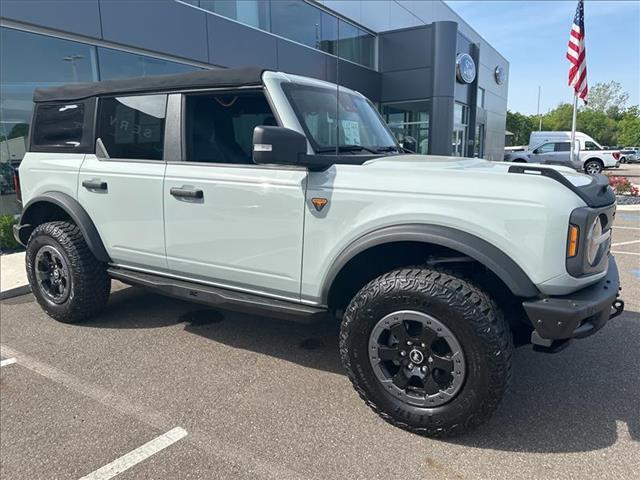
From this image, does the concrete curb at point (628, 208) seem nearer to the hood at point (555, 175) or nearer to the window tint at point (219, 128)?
the hood at point (555, 175)

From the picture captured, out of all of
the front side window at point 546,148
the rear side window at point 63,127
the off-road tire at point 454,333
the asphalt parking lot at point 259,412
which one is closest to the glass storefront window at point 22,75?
the rear side window at point 63,127

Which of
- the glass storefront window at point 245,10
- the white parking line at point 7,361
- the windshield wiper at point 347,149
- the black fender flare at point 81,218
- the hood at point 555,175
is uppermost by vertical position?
the glass storefront window at point 245,10

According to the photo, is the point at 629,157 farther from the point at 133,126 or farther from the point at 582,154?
the point at 133,126

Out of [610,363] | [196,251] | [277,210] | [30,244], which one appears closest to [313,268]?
[277,210]

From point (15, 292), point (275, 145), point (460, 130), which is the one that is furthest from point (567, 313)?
point (460, 130)

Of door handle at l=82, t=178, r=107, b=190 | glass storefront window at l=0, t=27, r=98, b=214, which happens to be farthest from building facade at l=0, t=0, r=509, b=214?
door handle at l=82, t=178, r=107, b=190

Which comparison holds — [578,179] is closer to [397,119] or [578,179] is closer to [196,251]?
[196,251]

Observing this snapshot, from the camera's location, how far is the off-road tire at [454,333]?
244cm

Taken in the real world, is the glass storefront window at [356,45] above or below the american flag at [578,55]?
above

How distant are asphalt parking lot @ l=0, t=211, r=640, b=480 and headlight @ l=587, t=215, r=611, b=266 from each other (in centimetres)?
98

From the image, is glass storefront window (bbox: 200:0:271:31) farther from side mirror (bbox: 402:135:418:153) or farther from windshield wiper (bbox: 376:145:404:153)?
windshield wiper (bbox: 376:145:404:153)

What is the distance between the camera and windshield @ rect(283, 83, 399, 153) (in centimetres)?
317

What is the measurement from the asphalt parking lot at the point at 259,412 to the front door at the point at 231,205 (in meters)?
0.66

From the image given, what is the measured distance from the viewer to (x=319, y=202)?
113 inches
